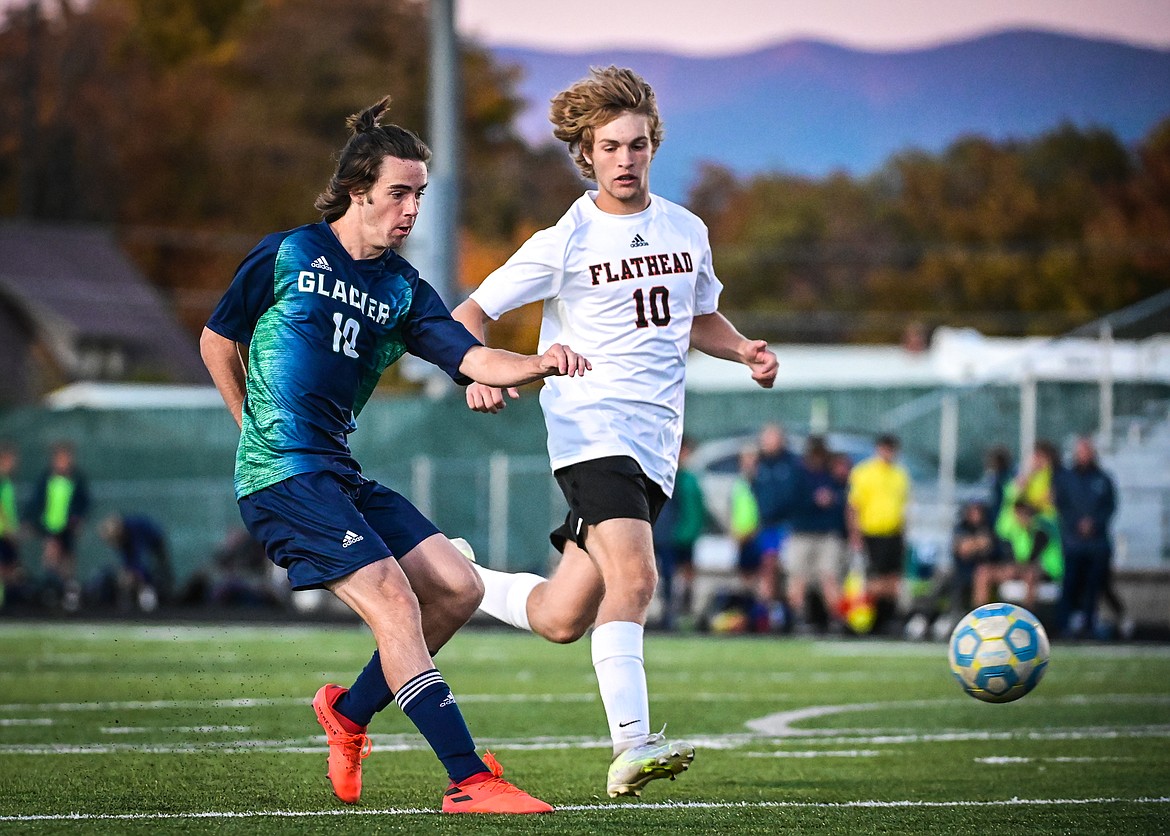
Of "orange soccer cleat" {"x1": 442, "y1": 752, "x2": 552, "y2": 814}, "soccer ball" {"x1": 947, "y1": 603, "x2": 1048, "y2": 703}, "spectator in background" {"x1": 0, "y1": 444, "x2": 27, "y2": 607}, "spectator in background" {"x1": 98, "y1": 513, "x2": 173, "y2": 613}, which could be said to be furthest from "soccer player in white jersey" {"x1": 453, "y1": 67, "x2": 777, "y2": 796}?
"spectator in background" {"x1": 0, "y1": 444, "x2": 27, "y2": 607}

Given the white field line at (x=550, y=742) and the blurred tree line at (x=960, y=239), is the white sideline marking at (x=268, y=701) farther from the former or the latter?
the blurred tree line at (x=960, y=239)

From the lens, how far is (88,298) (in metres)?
47.3

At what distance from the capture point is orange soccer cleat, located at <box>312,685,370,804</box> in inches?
226

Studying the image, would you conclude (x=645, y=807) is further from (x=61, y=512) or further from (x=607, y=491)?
(x=61, y=512)

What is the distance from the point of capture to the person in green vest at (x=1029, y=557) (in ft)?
56.6

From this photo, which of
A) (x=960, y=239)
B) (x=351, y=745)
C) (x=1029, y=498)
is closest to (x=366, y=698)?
(x=351, y=745)

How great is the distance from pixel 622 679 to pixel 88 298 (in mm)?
43747

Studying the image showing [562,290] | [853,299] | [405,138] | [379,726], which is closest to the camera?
[405,138]

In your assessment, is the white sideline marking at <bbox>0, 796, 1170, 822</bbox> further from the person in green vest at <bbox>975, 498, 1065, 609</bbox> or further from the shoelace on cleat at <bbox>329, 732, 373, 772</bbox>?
the person in green vest at <bbox>975, 498, 1065, 609</bbox>

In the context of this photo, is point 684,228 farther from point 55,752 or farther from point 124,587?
point 124,587

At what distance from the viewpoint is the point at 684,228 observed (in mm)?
6477

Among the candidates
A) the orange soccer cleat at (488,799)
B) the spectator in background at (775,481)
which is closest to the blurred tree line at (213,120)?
the spectator in background at (775,481)

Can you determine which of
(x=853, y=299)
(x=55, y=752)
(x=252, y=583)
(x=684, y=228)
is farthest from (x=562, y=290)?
(x=853, y=299)

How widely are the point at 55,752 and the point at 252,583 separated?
1457cm
